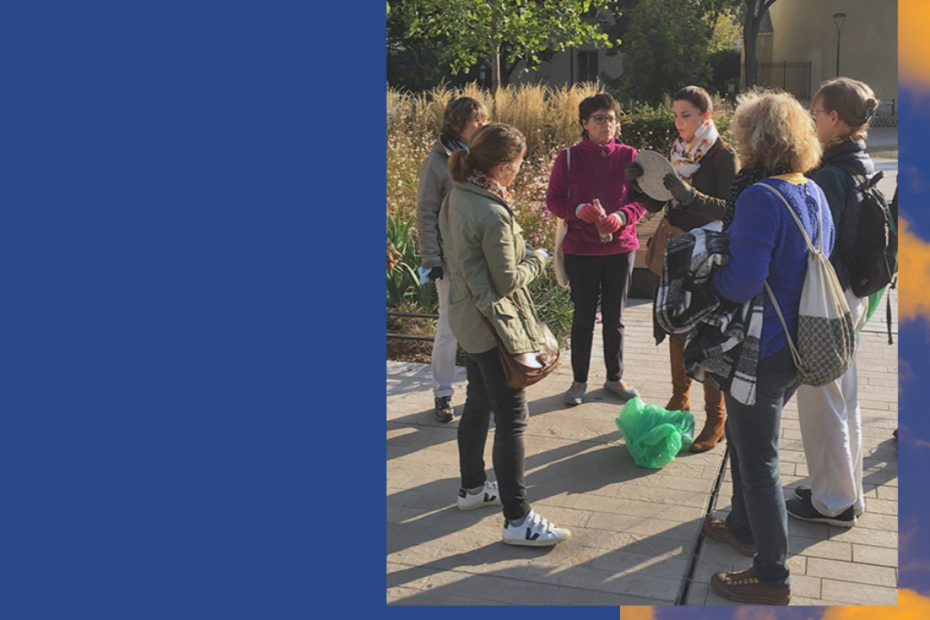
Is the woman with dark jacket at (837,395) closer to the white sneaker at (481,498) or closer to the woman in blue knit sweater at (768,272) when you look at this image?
the woman in blue knit sweater at (768,272)

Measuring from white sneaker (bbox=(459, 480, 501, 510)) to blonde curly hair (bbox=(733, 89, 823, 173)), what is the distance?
1714mm

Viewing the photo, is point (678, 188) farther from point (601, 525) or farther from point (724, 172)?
point (601, 525)

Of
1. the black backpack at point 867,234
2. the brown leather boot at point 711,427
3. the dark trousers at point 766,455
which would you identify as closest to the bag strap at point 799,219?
the dark trousers at point 766,455

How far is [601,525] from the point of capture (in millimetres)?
3451

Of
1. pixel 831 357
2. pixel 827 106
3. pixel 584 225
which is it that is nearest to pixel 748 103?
pixel 827 106

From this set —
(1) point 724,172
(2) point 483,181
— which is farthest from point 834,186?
(2) point 483,181

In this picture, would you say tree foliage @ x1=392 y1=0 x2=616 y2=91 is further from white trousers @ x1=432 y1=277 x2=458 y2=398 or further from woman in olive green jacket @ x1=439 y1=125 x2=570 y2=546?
woman in olive green jacket @ x1=439 y1=125 x2=570 y2=546

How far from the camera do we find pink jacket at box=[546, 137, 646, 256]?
14.8 ft

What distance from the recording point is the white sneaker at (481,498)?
3598 mm

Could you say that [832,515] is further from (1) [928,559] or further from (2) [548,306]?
(2) [548,306]

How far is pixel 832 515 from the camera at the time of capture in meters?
3.34

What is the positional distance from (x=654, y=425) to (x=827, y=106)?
159 cm

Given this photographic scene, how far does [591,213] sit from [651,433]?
117 centimetres

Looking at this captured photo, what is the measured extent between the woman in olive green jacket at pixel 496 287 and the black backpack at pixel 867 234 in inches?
42.2
